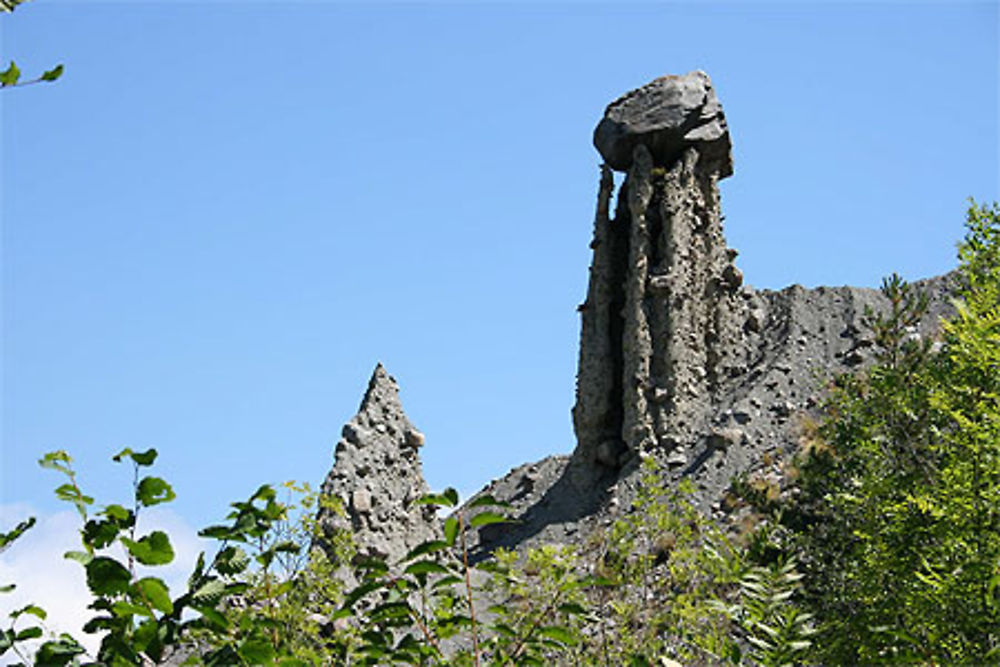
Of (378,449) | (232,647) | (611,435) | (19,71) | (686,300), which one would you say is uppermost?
(686,300)

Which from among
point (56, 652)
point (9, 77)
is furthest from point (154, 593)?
point (9, 77)

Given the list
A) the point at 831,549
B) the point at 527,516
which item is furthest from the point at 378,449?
the point at 831,549

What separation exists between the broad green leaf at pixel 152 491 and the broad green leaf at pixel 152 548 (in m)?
0.10

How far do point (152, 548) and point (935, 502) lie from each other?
7340 mm

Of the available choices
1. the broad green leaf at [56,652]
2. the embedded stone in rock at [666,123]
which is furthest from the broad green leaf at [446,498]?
the embedded stone in rock at [666,123]

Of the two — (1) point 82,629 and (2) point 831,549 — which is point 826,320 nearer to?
(2) point 831,549

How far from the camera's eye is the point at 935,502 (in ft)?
30.9

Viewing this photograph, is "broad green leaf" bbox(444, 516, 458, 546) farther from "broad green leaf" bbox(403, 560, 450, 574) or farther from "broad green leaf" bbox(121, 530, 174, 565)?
"broad green leaf" bbox(121, 530, 174, 565)

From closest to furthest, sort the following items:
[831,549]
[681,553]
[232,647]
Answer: [232,647] < [681,553] < [831,549]

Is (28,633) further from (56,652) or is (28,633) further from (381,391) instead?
(381,391)

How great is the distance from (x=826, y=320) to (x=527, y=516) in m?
12.9

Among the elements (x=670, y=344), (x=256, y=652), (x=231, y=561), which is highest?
(x=670, y=344)

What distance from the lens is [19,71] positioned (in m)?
4.21

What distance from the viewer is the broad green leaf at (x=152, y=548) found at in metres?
3.52
